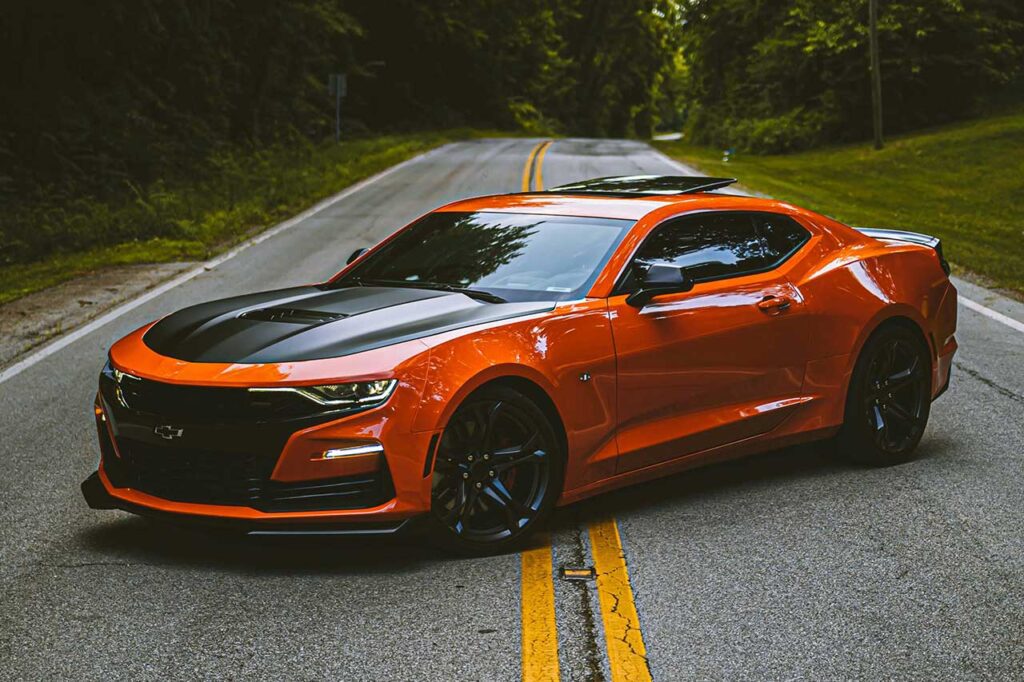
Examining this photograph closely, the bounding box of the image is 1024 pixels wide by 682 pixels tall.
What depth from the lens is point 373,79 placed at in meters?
57.8

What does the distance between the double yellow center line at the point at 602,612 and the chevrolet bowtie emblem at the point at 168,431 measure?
1.46 meters

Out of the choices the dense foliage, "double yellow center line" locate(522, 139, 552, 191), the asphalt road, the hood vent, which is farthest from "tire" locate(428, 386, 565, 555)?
the dense foliage

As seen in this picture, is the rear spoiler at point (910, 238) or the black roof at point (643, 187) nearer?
the black roof at point (643, 187)

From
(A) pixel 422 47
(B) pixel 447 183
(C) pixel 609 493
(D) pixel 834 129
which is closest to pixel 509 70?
(A) pixel 422 47

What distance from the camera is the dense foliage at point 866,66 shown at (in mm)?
39469

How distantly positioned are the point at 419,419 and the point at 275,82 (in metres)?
36.6

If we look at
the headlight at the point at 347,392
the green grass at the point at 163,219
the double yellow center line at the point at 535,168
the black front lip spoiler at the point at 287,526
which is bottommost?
the double yellow center line at the point at 535,168

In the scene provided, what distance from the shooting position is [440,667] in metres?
4.07

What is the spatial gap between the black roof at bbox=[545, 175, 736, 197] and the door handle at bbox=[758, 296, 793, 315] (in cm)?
74

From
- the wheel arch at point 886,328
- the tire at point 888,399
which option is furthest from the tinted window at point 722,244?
the tire at point 888,399

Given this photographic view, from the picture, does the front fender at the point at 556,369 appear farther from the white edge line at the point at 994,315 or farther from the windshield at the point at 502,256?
the white edge line at the point at 994,315

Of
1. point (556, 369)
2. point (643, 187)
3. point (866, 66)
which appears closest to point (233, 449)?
point (556, 369)

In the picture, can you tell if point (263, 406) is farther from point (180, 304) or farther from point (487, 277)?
point (180, 304)

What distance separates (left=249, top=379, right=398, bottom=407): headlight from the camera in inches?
189
